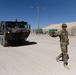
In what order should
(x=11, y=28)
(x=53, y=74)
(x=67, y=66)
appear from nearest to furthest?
(x=53, y=74) < (x=67, y=66) < (x=11, y=28)

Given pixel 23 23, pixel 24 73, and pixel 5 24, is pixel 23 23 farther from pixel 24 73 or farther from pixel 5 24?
pixel 24 73

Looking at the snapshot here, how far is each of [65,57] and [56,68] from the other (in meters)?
0.75

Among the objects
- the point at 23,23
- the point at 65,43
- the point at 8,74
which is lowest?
the point at 8,74

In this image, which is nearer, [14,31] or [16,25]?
[14,31]

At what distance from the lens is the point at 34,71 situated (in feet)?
24.4

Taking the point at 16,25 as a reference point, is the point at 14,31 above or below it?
below

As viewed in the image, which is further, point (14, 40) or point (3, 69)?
point (14, 40)

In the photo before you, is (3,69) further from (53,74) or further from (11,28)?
(11,28)

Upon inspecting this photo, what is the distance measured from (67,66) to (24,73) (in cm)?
202

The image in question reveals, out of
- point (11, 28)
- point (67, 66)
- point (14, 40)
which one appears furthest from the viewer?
point (14, 40)

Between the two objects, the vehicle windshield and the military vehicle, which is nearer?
the military vehicle

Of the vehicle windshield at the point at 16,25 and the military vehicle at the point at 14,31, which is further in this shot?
the vehicle windshield at the point at 16,25

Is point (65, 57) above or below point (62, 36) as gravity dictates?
below

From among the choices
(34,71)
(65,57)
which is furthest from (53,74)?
(65,57)
